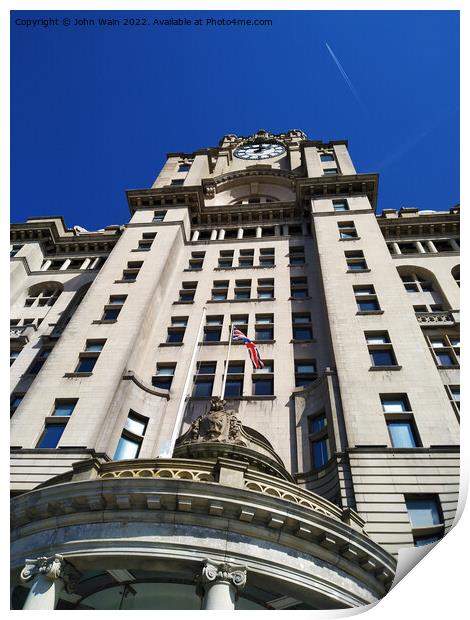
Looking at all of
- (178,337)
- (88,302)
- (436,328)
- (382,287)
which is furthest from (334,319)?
(88,302)

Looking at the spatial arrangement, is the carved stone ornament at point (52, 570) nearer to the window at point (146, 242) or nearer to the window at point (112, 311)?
the window at point (112, 311)

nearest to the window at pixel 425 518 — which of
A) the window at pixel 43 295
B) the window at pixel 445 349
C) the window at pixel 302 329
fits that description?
the window at pixel 445 349

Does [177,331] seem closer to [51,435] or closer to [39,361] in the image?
[39,361]

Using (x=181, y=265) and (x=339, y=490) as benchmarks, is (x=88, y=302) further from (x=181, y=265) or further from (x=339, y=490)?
(x=339, y=490)

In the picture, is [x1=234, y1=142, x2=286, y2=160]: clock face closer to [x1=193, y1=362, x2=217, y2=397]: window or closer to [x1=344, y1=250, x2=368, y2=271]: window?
[x1=344, y1=250, x2=368, y2=271]: window

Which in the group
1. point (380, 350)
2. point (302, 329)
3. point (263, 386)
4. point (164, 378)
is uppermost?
point (302, 329)

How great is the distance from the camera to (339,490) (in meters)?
20.9

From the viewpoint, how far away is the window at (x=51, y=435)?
981 inches

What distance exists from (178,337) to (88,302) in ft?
22.9

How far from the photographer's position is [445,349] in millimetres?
30562

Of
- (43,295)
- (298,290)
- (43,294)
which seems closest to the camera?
(298,290)

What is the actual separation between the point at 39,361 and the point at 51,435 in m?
10.1

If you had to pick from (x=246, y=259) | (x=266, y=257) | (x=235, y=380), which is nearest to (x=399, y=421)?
(x=235, y=380)

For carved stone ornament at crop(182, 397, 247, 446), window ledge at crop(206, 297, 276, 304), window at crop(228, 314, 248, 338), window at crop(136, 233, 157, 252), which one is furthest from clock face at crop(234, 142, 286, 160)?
carved stone ornament at crop(182, 397, 247, 446)
